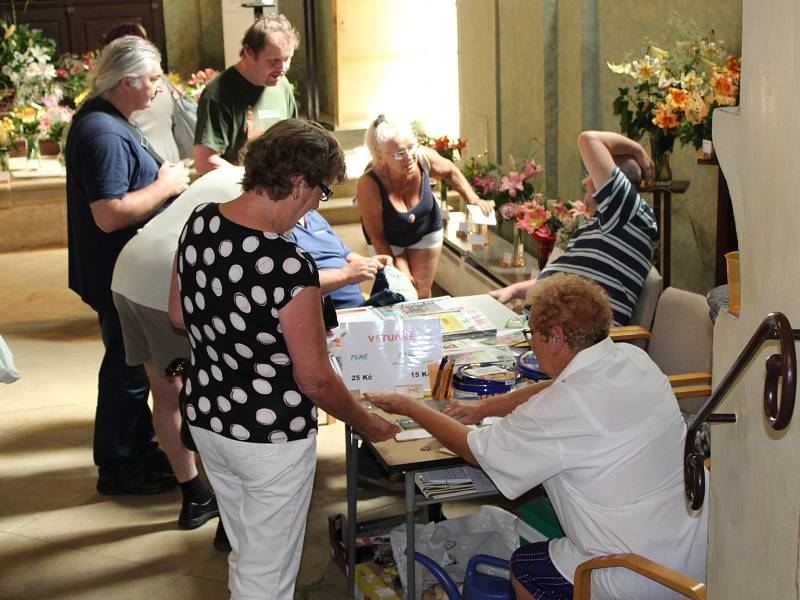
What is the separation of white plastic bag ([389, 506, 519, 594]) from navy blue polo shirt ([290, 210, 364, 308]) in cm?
139

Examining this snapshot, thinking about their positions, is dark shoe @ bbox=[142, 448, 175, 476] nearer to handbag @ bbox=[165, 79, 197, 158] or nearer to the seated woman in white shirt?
the seated woman in white shirt

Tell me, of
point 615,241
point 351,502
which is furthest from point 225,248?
point 615,241

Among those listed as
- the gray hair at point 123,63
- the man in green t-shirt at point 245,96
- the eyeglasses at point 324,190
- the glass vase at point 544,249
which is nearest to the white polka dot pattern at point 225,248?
the eyeglasses at point 324,190

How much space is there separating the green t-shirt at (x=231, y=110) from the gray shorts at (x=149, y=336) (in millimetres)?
1572

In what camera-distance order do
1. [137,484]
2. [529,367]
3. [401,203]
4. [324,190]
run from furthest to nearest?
[401,203] → [137,484] → [529,367] → [324,190]

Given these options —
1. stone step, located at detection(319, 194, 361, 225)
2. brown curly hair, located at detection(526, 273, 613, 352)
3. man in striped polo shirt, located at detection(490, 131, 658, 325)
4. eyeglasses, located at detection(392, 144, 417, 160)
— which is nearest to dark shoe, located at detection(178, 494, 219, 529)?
man in striped polo shirt, located at detection(490, 131, 658, 325)

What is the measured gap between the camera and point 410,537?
2943 mm

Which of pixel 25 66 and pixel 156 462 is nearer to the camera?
pixel 156 462

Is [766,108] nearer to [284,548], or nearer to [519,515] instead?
[284,548]

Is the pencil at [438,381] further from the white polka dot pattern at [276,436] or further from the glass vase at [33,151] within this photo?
the glass vase at [33,151]

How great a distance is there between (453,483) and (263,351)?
778mm

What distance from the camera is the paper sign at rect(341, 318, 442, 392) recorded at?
321 centimetres

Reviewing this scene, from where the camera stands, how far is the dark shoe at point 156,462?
4.36 m

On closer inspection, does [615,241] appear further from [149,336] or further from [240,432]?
[240,432]
